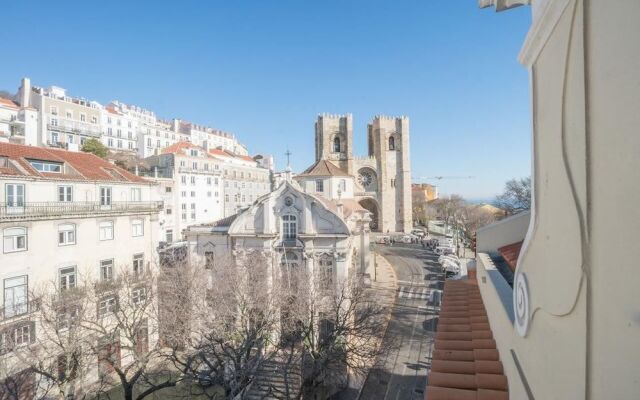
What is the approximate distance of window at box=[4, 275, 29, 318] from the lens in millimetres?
16984

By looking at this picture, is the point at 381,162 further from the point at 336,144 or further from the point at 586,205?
the point at 586,205

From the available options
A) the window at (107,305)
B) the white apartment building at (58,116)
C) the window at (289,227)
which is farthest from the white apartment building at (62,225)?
the white apartment building at (58,116)

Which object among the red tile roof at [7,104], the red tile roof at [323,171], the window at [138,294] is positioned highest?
the red tile roof at [7,104]

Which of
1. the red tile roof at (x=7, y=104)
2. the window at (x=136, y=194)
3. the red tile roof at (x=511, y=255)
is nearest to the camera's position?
the red tile roof at (x=511, y=255)

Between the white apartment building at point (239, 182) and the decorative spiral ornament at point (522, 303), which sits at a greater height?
the white apartment building at point (239, 182)

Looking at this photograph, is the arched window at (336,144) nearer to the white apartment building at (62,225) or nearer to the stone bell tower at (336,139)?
the stone bell tower at (336,139)

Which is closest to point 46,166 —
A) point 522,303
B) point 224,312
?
point 224,312

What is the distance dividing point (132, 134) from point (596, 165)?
284ft

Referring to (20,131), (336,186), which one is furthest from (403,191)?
(20,131)

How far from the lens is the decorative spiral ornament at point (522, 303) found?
3.26 metres

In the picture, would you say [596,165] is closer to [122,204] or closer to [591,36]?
[591,36]

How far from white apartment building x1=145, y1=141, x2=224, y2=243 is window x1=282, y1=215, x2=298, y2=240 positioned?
30.7 meters

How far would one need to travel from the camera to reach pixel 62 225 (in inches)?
784

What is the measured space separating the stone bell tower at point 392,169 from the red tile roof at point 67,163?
4403cm
